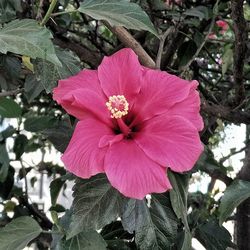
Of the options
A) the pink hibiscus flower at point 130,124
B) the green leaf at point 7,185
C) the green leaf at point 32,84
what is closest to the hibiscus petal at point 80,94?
the pink hibiscus flower at point 130,124

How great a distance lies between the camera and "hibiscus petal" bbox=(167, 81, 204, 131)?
604mm

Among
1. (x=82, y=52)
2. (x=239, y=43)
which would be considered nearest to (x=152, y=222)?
(x=239, y=43)

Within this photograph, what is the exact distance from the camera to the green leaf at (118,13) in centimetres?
65

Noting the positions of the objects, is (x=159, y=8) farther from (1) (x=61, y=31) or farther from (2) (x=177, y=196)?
(2) (x=177, y=196)

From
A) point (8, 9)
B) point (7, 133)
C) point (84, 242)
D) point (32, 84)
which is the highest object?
point (8, 9)

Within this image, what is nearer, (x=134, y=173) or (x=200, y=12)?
(x=134, y=173)

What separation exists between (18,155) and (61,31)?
1.48 feet

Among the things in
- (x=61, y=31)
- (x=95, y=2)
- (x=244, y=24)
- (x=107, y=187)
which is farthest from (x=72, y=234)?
(x=61, y=31)

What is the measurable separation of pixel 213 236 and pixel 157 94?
1.40ft

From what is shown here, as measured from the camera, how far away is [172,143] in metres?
0.58

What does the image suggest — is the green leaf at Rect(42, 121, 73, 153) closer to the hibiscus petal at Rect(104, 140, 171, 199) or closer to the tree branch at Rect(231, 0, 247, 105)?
the hibiscus petal at Rect(104, 140, 171, 199)

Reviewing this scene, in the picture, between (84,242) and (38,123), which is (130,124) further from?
(38,123)

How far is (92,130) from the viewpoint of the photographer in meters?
0.59

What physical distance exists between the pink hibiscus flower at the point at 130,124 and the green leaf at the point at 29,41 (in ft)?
0.20
